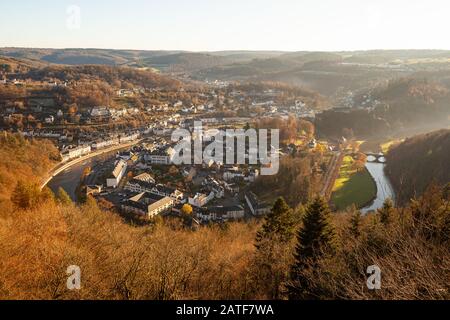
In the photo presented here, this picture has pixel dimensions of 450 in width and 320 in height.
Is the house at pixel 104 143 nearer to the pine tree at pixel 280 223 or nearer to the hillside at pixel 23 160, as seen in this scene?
the hillside at pixel 23 160

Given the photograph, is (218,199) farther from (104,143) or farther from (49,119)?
(49,119)

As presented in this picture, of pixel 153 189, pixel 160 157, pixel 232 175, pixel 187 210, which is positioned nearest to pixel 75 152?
pixel 160 157

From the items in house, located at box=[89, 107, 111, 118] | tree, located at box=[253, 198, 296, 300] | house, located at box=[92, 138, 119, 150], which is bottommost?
house, located at box=[92, 138, 119, 150]

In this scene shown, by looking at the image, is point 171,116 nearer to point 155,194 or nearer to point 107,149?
point 107,149

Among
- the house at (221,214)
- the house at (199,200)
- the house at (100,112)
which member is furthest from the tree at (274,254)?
the house at (100,112)

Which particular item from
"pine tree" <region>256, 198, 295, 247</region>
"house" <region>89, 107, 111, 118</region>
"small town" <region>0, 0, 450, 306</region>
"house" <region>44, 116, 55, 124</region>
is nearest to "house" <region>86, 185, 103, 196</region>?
"small town" <region>0, 0, 450, 306</region>

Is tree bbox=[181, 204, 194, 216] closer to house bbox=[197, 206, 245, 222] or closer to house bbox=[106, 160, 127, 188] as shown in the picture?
house bbox=[197, 206, 245, 222]
